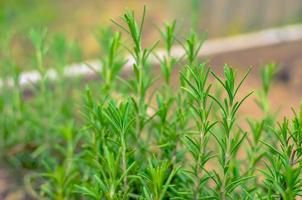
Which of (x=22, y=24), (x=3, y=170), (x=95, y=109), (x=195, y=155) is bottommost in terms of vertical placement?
(x=3, y=170)

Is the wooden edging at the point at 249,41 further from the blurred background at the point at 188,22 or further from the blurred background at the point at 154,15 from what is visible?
the blurred background at the point at 154,15

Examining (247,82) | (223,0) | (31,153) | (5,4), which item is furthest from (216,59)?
(31,153)

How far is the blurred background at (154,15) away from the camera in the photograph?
14.9 ft

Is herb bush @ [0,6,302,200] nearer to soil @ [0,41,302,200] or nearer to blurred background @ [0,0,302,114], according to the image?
soil @ [0,41,302,200]

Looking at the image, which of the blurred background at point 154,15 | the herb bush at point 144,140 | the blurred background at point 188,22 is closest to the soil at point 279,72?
the blurred background at point 188,22

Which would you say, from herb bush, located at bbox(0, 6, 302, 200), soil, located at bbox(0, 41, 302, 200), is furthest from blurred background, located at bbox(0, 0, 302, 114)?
herb bush, located at bbox(0, 6, 302, 200)

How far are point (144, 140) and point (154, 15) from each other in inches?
126

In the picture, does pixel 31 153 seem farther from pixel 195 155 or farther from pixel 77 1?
pixel 77 1

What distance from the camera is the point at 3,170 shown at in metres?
2.10

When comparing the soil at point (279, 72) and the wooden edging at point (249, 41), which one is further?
the wooden edging at point (249, 41)

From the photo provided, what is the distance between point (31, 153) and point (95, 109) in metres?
0.74

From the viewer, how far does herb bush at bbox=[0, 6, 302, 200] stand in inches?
55.6

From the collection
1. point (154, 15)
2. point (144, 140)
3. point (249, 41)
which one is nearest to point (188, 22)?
point (154, 15)

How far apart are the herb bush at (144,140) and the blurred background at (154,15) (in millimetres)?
2116
